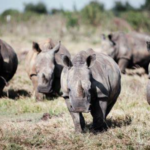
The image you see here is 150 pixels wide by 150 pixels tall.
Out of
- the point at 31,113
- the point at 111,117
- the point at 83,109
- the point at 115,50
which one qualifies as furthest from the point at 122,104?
the point at 115,50

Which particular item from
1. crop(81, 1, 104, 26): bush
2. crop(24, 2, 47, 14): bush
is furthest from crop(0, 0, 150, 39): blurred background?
crop(24, 2, 47, 14): bush

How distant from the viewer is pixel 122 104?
9.94m

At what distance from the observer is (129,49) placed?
16.0m

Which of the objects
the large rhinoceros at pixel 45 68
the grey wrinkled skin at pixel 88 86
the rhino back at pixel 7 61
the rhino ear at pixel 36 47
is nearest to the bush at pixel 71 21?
the rhino back at pixel 7 61

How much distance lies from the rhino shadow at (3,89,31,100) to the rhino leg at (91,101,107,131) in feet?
14.2

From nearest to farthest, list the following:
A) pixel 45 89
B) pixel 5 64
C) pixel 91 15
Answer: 1. pixel 45 89
2. pixel 5 64
3. pixel 91 15

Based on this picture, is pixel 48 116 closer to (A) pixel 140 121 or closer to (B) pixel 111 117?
(B) pixel 111 117

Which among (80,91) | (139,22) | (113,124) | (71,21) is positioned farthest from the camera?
(71,21)

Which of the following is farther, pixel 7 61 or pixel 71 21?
pixel 71 21

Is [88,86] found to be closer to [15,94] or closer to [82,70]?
[82,70]

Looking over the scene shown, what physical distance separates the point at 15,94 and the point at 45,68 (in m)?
1.65

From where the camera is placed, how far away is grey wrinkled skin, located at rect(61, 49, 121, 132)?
22.7 feet

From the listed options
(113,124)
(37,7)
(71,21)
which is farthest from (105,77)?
(37,7)

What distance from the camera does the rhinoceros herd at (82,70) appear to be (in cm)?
707
